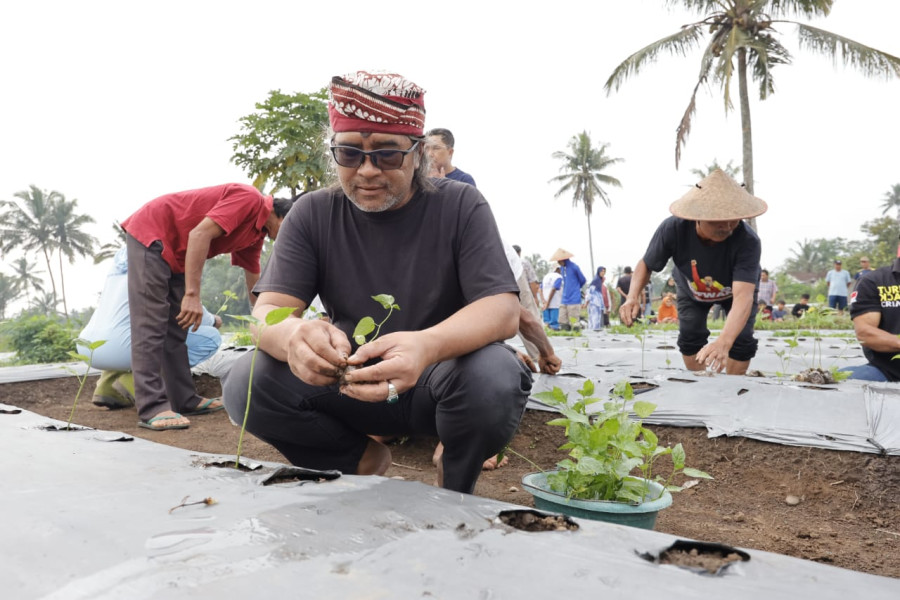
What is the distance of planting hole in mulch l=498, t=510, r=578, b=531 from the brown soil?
86cm

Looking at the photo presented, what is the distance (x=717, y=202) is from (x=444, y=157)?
4.33ft

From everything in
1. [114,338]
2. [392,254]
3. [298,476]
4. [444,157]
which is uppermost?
[444,157]

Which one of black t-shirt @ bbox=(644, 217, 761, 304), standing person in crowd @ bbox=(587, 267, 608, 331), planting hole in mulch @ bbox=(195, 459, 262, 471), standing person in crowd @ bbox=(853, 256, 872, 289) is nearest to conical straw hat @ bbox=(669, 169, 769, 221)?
black t-shirt @ bbox=(644, 217, 761, 304)

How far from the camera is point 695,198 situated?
9.69 feet

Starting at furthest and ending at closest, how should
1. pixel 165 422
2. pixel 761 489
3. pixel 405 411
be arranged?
pixel 165 422 → pixel 761 489 → pixel 405 411

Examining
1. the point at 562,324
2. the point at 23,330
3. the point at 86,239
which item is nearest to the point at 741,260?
the point at 562,324

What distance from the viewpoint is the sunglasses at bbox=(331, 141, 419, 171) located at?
56.7 inches

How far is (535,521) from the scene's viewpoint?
38.9 inches

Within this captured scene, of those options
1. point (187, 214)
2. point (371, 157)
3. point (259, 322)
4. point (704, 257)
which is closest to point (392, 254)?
point (371, 157)

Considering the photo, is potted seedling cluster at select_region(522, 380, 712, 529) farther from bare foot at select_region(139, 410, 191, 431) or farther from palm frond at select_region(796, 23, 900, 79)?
palm frond at select_region(796, 23, 900, 79)

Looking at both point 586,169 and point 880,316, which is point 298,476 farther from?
point 586,169

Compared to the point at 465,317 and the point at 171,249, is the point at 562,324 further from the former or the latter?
the point at 465,317

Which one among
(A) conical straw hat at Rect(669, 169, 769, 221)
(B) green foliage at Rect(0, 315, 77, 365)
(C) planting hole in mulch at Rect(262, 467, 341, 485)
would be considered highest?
(A) conical straw hat at Rect(669, 169, 769, 221)

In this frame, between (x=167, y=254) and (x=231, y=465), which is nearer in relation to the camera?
(x=231, y=465)
